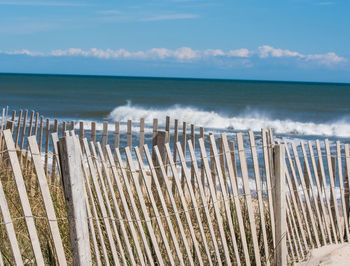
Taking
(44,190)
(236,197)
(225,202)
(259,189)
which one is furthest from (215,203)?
(44,190)

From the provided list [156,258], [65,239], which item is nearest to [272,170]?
[156,258]

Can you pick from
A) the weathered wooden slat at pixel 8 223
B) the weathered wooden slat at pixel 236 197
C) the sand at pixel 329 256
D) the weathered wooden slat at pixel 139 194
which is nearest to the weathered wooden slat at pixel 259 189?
the weathered wooden slat at pixel 236 197

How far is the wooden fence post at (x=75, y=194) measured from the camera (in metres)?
2.85

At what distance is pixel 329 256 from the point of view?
463 centimetres

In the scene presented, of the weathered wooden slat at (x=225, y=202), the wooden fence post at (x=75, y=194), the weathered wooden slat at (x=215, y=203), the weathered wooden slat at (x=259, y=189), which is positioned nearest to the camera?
the wooden fence post at (x=75, y=194)

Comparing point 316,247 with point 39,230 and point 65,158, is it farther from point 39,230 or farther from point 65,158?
point 65,158

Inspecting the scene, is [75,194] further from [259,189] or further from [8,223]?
[259,189]

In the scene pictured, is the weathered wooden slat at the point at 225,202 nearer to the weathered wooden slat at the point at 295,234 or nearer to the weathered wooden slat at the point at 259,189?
the weathered wooden slat at the point at 259,189

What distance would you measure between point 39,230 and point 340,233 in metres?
3.08

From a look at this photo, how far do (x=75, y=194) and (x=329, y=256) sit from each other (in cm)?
281

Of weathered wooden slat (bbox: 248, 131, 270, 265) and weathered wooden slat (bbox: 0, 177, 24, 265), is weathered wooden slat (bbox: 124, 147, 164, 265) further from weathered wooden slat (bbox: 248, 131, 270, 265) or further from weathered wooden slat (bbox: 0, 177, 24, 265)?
weathered wooden slat (bbox: 248, 131, 270, 265)

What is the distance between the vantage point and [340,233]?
5.13m

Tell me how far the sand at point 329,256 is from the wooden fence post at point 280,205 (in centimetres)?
46

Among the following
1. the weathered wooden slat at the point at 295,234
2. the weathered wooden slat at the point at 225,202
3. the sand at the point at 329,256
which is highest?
the weathered wooden slat at the point at 225,202
